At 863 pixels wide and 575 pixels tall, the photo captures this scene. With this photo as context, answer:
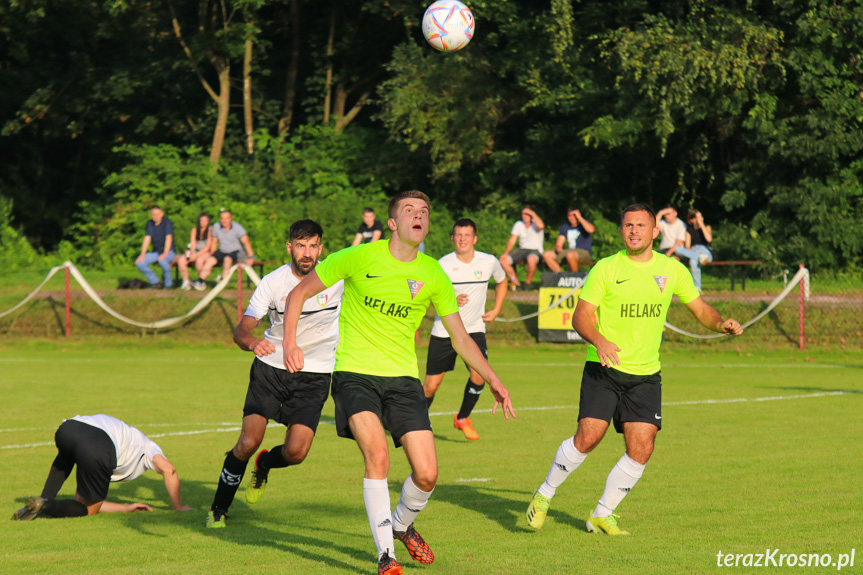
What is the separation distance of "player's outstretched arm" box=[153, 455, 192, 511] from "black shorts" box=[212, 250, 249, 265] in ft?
49.8

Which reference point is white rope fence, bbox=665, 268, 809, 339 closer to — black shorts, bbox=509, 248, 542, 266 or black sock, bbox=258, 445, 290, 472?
black shorts, bbox=509, 248, 542, 266

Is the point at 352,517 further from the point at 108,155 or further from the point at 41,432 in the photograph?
the point at 108,155

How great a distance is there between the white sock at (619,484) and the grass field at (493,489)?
0.25m

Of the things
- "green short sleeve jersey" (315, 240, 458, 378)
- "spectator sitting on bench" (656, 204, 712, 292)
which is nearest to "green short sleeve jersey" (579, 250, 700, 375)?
"green short sleeve jersey" (315, 240, 458, 378)

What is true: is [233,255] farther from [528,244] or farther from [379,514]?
[379,514]

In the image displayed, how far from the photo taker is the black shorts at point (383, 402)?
238 inches

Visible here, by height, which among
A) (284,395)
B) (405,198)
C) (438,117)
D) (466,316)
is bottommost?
(284,395)

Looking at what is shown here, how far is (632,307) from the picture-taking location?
22.8 ft

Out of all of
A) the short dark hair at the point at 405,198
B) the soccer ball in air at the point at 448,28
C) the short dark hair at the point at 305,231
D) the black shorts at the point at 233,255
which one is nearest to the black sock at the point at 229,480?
the short dark hair at the point at 305,231

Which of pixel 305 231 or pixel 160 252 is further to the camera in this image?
pixel 160 252

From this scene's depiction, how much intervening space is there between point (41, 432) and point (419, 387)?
7.21m

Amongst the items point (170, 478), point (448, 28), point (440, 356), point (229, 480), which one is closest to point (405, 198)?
point (229, 480)

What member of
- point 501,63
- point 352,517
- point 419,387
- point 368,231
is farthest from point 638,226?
point 501,63

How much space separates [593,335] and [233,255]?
673 inches
